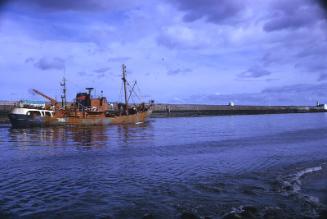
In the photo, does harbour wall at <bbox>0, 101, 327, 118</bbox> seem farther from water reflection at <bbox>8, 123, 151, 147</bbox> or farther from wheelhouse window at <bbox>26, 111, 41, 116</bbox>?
water reflection at <bbox>8, 123, 151, 147</bbox>

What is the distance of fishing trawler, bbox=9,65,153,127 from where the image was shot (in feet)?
183

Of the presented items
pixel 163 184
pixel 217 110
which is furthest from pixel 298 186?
pixel 217 110

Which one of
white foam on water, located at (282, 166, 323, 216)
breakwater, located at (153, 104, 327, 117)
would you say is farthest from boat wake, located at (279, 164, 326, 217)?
breakwater, located at (153, 104, 327, 117)

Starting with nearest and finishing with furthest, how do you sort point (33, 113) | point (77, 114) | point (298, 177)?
point (298, 177) < point (33, 113) < point (77, 114)

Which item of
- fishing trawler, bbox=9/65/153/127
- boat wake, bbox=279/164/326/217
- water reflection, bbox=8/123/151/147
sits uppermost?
fishing trawler, bbox=9/65/153/127

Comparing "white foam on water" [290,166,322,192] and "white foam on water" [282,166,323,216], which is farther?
"white foam on water" [290,166,322,192]

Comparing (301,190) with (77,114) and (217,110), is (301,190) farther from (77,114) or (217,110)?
(217,110)

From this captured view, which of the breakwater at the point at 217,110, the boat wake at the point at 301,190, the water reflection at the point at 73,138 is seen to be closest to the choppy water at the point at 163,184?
the boat wake at the point at 301,190

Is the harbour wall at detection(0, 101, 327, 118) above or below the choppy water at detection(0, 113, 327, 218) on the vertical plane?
above

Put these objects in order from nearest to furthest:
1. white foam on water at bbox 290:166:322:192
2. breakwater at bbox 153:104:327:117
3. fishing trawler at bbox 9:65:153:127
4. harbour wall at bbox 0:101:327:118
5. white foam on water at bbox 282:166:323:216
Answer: white foam on water at bbox 282:166:323:216
white foam on water at bbox 290:166:322:192
fishing trawler at bbox 9:65:153:127
harbour wall at bbox 0:101:327:118
breakwater at bbox 153:104:327:117

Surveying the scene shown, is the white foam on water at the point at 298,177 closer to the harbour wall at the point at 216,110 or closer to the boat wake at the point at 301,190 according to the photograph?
the boat wake at the point at 301,190

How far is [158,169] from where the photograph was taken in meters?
18.9

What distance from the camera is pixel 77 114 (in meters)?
60.9

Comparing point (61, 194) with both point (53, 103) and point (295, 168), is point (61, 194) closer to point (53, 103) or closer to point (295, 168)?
point (295, 168)
